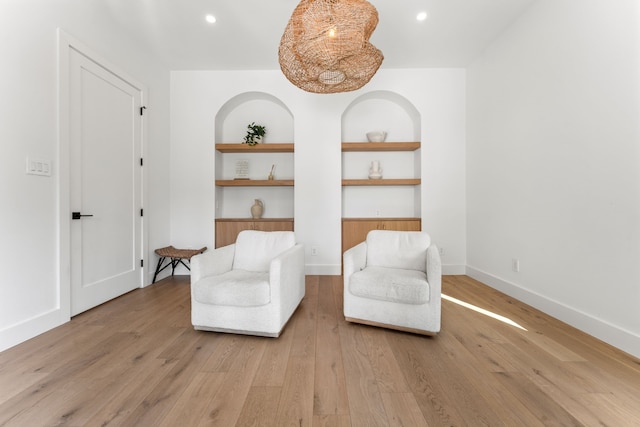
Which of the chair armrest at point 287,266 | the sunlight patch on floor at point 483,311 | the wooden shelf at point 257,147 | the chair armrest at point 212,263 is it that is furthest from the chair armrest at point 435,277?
the wooden shelf at point 257,147

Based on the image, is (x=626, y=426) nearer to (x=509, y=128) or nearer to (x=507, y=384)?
(x=507, y=384)

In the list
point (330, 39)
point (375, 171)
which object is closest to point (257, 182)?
point (375, 171)

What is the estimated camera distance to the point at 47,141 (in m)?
2.30

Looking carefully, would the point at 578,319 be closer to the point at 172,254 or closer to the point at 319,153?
the point at 319,153

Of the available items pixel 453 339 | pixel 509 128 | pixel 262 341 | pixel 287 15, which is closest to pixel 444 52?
pixel 509 128

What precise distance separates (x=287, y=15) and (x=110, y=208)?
9.20ft

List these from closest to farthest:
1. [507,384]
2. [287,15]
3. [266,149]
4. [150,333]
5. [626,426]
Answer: [626,426]
[507,384]
[150,333]
[287,15]
[266,149]

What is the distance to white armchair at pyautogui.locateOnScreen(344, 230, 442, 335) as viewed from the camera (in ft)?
6.98

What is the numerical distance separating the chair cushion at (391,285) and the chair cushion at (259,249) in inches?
29.9

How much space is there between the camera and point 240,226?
4.12 m

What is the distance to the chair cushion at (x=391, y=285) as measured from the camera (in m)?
2.13

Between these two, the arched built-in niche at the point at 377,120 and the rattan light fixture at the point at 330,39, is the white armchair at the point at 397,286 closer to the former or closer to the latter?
the rattan light fixture at the point at 330,39

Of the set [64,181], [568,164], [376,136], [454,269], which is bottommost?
[454,269]

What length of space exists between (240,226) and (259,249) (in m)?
1.53
